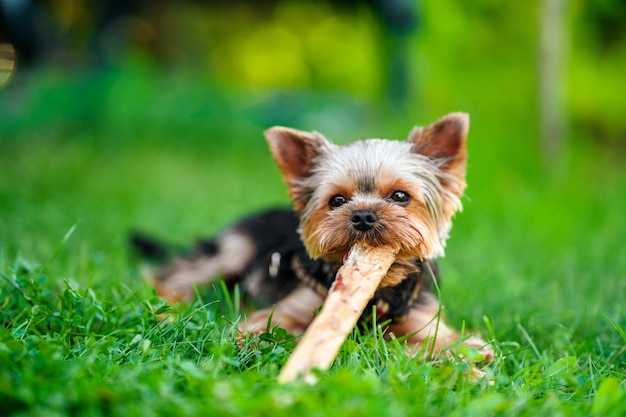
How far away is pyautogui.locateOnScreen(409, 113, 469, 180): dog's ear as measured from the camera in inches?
151

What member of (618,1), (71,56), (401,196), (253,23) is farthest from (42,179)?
(253,23)

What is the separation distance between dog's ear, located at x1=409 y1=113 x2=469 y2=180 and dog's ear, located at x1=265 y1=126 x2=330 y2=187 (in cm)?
58

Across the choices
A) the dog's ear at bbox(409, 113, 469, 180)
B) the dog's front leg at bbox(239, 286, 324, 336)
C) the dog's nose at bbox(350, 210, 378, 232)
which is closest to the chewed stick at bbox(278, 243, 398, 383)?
the dog's nose at bbox(350, 210, 378, 232)

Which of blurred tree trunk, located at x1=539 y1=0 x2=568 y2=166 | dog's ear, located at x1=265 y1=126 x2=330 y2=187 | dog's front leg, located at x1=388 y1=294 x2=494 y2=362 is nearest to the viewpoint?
dog's front leg, located at x1=388 y1=294 x2=494 y2=362

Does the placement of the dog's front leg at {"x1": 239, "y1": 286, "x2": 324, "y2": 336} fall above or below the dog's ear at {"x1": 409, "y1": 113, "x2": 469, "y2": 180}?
below

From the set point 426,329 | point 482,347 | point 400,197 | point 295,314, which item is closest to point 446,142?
point 400,197

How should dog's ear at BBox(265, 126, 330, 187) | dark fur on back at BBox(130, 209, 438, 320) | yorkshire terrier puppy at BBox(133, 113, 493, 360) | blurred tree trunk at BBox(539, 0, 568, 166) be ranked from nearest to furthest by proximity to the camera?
yorkshire terrier puppy at BBox(133, 113, 493, 360) → dark fur on back at BBox(130, 209, 438, 320) → dog's ear at BBox(265, 126, 330, 187) → blurred tree trunk at BBox(539, 0, 568, 166)

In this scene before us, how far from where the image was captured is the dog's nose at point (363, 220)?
3.33 metres

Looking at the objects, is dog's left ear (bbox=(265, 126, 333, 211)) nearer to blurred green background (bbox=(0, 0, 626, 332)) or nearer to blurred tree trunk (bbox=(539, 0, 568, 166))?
blurred green background (bbox=(0, 0, 626, 332))

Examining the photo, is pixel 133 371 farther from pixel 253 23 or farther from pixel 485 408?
pixel 253 23

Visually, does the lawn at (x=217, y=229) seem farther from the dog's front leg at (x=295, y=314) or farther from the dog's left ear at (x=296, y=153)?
the dog's left ear at (x=296, y=153)

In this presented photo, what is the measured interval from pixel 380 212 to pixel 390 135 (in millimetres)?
6033

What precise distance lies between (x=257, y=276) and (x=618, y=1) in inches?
290

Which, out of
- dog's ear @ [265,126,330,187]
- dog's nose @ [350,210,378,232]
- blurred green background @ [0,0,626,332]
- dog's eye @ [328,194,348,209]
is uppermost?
dog's ear @ [265,126,330,187]
